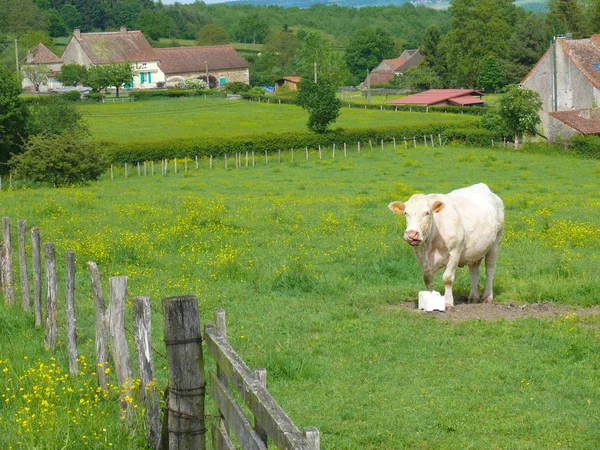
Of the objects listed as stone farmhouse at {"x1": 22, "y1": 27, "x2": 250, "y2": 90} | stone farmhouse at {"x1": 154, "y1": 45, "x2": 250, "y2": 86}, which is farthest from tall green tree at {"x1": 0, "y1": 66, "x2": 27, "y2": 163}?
stone farmhouse at {"x1": 154, "y1": 45, "x2": 250, "y2": 86}

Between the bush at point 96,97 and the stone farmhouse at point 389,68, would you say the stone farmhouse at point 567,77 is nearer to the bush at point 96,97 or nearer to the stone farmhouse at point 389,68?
the bush at point 96,97

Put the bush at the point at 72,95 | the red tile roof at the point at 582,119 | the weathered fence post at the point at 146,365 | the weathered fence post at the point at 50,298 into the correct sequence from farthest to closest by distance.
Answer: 1. the bush at the point at 72,95
2. the red tile roof at the point at 582,119
3. the weathered fence post at the point at 50,298
4. the weathered fence post at the point at 146,365

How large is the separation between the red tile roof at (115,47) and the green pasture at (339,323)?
97.0m

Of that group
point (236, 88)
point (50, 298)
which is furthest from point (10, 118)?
point (236, 88)

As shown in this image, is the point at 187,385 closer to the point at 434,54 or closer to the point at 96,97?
the point at 96,97

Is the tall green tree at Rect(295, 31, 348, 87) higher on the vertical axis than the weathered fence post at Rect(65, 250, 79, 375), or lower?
higher

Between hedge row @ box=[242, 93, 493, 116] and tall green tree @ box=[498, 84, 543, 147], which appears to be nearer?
tall green tree @ box=[498, 84, 543, 147]

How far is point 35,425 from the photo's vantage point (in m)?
8.34

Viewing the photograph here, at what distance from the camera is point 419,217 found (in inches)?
578

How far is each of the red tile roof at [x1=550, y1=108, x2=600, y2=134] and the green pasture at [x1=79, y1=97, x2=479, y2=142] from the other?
9.95 m

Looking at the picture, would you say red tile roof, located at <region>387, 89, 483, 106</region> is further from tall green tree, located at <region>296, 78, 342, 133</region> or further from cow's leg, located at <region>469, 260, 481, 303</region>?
cow's leg, located at <region>469, 260, 481, 303</region>

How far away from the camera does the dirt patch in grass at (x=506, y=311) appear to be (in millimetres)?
14438

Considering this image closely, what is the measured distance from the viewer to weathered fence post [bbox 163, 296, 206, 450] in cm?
→ 708

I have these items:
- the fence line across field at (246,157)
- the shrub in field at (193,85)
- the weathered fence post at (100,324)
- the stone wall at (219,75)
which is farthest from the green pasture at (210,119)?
the weathered fence post at (100,324)
